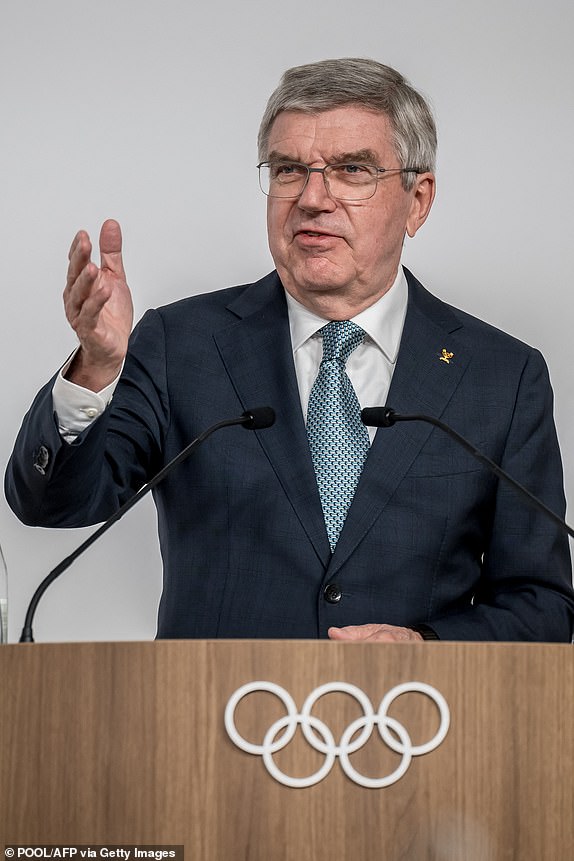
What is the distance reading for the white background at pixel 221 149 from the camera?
283 cm

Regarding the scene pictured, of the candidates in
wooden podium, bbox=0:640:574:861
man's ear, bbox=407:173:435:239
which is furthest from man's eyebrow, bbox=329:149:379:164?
wooden podium, bbox=0:640:574:861

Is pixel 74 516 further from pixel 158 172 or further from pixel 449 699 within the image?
pixel 158 172

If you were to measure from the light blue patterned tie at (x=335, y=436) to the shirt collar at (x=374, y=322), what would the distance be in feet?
0.19

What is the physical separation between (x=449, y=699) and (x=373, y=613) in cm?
81

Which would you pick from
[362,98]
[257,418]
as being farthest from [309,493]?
[362,98]

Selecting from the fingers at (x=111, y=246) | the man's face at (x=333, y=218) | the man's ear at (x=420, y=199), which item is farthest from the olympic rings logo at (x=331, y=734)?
the man's ear at (x=420, y=199)

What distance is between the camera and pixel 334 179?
2.17 metres

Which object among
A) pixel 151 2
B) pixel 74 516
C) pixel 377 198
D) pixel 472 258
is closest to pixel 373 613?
pixel 74 516

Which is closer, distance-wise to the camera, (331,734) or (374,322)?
(331,734)

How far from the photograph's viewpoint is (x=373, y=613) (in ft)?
6.57

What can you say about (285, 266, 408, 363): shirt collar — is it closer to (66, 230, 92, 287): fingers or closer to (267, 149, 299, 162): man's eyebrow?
(267, 149, 299, 162): man's eyebrow

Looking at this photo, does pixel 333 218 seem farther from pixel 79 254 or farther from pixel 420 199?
pixel 79 254

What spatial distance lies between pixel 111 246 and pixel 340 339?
0.59 metres

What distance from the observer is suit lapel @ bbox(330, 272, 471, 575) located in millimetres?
2020
